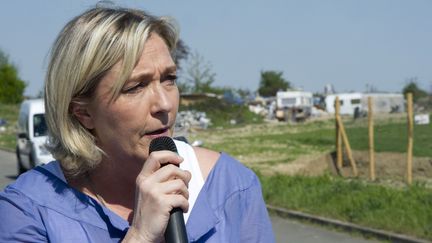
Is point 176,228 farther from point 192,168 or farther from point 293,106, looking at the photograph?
point 293,106

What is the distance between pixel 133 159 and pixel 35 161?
17375 mm

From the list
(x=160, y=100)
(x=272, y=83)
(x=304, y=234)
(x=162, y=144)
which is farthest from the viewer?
(x=272, y=83)

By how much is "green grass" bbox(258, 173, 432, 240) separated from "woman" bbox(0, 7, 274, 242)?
819cm

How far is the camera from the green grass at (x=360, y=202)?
10.9m

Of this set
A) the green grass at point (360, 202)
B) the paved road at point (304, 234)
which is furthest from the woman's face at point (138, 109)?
the paved road at point (304, 234)

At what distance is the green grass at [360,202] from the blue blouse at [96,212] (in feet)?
26.6

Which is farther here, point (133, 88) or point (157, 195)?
point (133, 88)

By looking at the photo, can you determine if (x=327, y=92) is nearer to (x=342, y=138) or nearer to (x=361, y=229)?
(x=342, y=138)

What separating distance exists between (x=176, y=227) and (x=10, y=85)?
91.2 metres

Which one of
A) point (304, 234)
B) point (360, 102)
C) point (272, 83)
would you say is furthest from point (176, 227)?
point (272, 83)

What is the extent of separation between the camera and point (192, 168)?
7.96ft

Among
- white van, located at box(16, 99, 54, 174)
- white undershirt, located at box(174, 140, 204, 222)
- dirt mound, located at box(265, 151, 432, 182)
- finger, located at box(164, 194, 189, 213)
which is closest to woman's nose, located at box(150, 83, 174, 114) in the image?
white undershirt, located at box(174, 140, 204, 222)

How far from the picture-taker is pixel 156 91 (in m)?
2.31

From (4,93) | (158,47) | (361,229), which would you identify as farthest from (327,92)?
(158,47)
